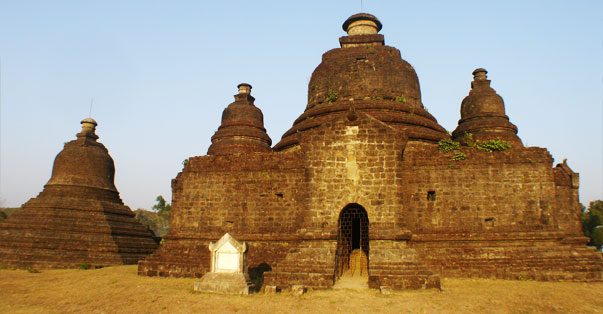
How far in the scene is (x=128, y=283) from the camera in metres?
12.4

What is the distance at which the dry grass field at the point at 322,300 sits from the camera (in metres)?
8.63

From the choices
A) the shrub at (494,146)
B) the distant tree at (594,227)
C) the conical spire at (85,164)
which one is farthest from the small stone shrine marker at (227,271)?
the distant tree at (594,227)

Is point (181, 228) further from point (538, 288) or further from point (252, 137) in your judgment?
point (538, 288)

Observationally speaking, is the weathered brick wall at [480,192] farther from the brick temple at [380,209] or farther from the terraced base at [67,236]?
the terraced base at [67,236]

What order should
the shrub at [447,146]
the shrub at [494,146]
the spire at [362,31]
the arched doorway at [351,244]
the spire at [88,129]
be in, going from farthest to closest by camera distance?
the spire at [88,129]
the spire at [362,31]
the shrub at [447,146]
the shrub at [494,146]
the arched doorway at [351,244]

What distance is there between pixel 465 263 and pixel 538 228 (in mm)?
2714

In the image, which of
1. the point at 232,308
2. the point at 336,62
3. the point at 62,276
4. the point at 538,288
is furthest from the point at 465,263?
the point at 62,276

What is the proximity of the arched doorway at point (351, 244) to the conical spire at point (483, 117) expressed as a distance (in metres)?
6.85

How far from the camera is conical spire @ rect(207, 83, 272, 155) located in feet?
63.5

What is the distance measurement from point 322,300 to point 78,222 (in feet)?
48.9

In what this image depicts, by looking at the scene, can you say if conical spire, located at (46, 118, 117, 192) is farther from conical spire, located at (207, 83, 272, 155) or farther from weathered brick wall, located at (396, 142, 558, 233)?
weathered brick wall, located at (396, 142, 558, 233)

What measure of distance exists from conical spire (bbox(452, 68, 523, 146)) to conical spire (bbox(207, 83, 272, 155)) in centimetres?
929

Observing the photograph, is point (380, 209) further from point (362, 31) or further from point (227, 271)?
point (362, 31)

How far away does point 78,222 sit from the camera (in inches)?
757
